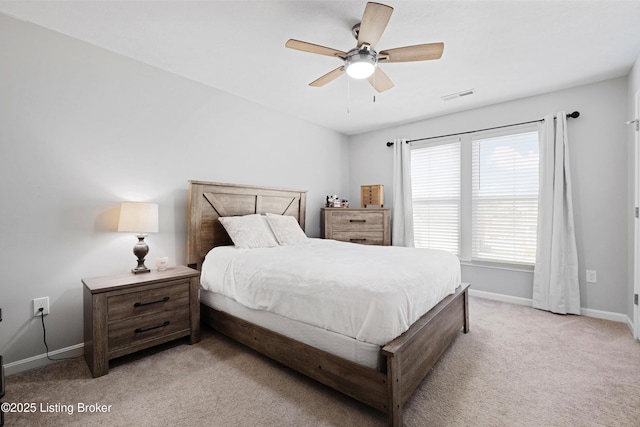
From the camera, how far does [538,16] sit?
202 cm

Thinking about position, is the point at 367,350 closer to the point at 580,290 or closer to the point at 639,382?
the point at 639,382

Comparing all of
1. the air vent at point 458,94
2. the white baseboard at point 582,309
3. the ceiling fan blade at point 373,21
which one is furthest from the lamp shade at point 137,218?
the white baseboard at point 582,309

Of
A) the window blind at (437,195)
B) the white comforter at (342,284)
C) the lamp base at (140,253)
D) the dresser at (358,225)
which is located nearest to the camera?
the white comforter at (342,284)

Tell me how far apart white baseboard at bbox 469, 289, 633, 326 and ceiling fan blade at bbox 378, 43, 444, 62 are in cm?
311

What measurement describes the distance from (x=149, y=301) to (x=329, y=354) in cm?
149

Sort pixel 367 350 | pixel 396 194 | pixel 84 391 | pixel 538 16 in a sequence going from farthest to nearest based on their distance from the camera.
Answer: pixel 396 194 → pixel 538 16 → pixel 84 391 → pixel 367 350

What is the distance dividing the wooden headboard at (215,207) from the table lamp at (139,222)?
0.46 meters

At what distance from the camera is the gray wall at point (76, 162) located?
204cm

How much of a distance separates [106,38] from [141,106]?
552mm

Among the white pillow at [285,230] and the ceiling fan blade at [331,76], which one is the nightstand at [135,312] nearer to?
the white pillow at [285,230]

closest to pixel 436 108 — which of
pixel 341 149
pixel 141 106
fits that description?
pixel 341 149

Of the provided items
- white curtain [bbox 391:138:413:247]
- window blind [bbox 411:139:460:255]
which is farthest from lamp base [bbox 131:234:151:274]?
window blind [bbox 411:139:460:255]

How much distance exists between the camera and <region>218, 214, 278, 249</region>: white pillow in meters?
2.84

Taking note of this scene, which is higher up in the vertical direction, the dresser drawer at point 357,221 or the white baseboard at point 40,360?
the dresser drawer at point 357,221
